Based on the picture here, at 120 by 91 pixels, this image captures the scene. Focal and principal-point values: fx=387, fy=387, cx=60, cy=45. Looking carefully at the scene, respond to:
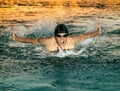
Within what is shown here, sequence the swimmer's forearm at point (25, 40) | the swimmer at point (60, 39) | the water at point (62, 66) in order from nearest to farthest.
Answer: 1. the water at point (62, 66)
2. the swimmer's forearm at point (25, 40)
3. the swimmer at point (60, 39)

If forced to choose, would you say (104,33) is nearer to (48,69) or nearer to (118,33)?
(118,33)

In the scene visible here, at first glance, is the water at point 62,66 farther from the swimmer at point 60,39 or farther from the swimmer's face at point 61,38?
the swimmer's face at point 61,38

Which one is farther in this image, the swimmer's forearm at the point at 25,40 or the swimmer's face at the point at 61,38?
the swimmer's face at the point at 61,38

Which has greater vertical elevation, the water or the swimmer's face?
the swimmer's face

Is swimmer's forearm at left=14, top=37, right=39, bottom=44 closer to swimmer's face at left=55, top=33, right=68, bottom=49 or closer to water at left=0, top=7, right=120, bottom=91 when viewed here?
swimmer's face at left=55, top=33, right=68, bottom=49

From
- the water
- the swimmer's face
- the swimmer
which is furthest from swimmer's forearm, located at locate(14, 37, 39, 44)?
the water

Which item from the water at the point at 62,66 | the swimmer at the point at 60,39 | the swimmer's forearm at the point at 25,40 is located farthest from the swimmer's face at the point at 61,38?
the water at the point at 62,66

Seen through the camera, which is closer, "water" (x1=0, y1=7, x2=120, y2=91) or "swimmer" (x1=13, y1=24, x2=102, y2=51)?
"water" (x1=0, y1=7, x2=120, y2=91)

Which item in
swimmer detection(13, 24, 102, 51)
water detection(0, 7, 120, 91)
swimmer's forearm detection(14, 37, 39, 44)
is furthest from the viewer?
swimmer detection(13, 24, 102, 51)

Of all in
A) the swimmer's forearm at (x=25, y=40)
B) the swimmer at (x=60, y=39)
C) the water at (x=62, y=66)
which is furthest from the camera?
the swimmer at (x=60, y=39)

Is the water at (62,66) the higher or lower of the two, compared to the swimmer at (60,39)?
lower

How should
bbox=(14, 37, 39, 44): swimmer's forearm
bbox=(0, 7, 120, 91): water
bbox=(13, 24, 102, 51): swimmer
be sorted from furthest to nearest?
1. bbox=(13, 24, 102, 51): swimmer
2. bbox=(14, 37, 39, 44): swimmer's forearm
3. bbox=(0, 7, 120, 91): water

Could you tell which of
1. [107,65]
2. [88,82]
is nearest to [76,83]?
[88,82]

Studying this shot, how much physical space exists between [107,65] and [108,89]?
12.3ft
